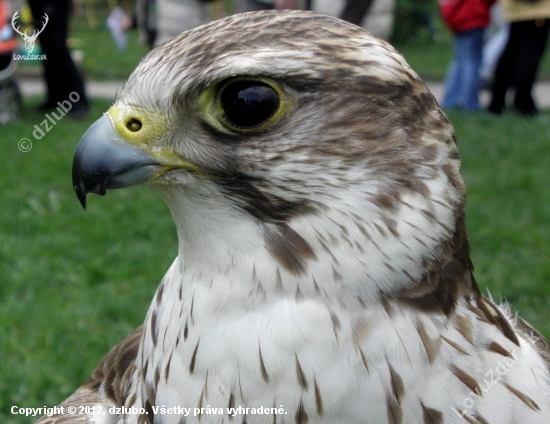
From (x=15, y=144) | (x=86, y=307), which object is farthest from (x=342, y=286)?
(x=15, y=144)

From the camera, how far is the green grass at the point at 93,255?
3.87 metres

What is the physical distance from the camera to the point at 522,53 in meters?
8.57

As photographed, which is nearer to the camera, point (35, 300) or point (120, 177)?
point (120, 177)

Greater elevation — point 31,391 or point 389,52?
point 389,52

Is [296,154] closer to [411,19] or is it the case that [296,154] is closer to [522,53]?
[522,53]

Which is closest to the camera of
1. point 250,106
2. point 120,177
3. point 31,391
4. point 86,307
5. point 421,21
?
point 250,106

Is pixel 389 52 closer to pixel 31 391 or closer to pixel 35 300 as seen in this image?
pixel 31 391

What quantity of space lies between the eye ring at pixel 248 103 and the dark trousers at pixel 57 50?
6.42 metres

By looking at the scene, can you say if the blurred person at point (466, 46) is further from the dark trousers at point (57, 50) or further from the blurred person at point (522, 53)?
the dark trousers at point (57, 50)

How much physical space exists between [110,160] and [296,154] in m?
0.41

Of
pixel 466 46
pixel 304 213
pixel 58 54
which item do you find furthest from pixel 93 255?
pixel 466 46

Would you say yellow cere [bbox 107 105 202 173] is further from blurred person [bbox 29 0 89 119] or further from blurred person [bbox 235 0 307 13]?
blurred person [bbox 29 0 89 119]

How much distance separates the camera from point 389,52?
166 centimetres

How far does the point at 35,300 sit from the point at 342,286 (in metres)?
3.18
